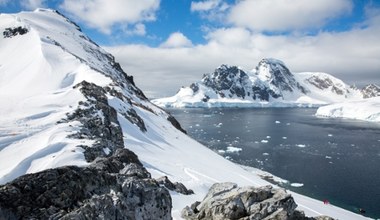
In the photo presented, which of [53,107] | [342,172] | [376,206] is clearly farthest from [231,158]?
[53,107]

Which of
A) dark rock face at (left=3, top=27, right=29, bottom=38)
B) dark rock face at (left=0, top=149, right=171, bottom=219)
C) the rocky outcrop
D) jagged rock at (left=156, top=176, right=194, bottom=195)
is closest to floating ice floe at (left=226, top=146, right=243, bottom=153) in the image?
jagged rock at (left=156, top=176, right=194, bottom=195)

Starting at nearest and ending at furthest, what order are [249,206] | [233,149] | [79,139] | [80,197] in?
1. [80,197]
2. [249,206]
3. [79,139]
4. [233,149]

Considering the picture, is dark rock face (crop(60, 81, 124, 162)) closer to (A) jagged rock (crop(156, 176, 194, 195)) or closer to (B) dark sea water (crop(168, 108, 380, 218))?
(A) jagged rock (crop(156, 176, 194, 195))

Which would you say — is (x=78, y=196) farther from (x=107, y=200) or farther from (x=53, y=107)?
(x=53, y=107)

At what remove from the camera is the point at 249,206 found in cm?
1820

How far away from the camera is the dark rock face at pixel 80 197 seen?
11352mm

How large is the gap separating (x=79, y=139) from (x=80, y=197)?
17.7 m

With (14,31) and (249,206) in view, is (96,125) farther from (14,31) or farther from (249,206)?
(14,31)

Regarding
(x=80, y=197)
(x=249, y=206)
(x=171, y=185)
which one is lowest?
(x=171, y=185)

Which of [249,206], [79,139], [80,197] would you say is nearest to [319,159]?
[79,139]

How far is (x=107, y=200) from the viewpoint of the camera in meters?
12.3

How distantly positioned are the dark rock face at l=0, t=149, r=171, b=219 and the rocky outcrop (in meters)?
4.37

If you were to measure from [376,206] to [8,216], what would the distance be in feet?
180

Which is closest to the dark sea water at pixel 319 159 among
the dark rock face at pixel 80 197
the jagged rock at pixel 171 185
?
the jagged rock at pixel 171 185
